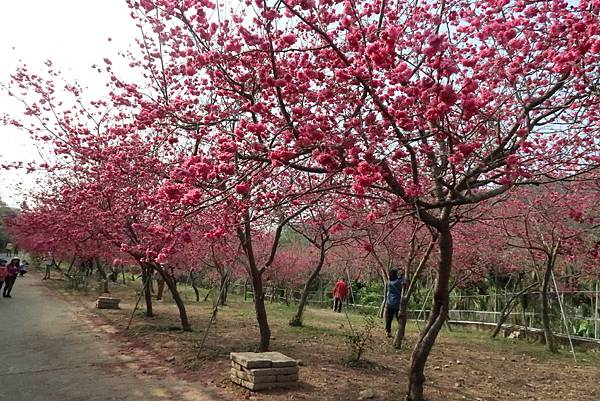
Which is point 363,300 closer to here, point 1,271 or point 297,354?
point 1,271

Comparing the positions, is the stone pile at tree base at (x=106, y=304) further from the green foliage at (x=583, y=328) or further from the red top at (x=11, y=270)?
the green foliage at (x=583, y=328)

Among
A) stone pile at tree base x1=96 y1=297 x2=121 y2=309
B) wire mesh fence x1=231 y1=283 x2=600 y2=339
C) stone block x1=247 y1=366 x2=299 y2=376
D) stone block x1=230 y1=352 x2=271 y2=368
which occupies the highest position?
wire mesh fence x1=231 y1=283 x2=600 y2=339

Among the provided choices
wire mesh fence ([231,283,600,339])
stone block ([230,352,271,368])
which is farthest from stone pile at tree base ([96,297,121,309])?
stone block ([230,352,271,368])

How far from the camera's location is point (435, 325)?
18.6 ft

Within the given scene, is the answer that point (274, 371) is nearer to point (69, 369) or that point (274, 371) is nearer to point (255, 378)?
point (255, 378)

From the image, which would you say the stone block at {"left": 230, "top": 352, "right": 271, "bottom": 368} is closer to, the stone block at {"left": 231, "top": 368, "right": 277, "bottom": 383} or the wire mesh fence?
the stone block at {"left": 231, "top": 368, "right": 277, "bottom": 383}

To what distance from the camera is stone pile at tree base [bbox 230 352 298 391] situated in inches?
238

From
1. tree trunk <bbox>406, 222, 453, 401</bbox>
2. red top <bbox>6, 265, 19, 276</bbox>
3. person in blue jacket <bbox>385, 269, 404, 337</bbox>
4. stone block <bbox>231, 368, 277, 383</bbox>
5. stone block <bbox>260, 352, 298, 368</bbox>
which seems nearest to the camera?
tree trunk <bbox>406, 222, 453, 401</bbox>

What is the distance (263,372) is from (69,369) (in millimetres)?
3272

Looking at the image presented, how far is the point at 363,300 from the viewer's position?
27141 millimetres

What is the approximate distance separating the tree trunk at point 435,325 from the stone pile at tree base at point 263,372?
148 centimetres

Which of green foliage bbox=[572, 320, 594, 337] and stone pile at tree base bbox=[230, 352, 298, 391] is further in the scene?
green foliage bbox=[572, 320, 594, 337]

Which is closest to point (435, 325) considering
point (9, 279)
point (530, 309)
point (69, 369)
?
point (69, 369)

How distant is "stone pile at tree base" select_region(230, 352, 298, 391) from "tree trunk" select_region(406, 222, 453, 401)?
4.85 ft
